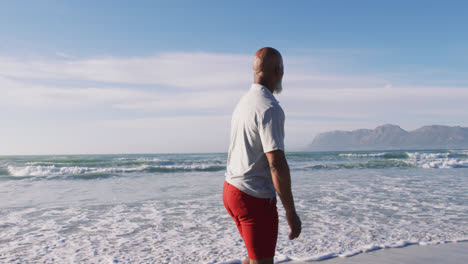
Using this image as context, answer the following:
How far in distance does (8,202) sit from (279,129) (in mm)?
9045

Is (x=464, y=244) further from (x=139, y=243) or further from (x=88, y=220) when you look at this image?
(x=88, y=220)

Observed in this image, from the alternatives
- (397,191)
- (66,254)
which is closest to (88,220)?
(66,254)

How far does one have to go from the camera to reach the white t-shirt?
76.0 inches

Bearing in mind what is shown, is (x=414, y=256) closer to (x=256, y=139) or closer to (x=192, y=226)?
(x=192, y=226)

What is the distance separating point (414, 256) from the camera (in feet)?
14.1

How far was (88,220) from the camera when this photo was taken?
6.42 metres

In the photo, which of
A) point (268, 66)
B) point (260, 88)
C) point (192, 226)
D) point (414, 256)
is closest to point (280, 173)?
point (260, 88)

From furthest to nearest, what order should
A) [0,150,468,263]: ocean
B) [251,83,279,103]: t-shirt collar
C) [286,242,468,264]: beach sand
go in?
[0,150,468,263]: ocean → [286,242,468,264]: beach sand → [251,83,279,103]: t-shirt collar

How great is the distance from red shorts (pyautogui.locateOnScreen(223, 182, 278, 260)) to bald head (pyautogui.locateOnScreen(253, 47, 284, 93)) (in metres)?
0.67

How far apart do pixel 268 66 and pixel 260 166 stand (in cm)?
60

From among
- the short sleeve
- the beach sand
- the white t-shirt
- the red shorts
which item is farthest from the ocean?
the short sleeve

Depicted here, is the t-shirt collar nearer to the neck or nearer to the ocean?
the neck

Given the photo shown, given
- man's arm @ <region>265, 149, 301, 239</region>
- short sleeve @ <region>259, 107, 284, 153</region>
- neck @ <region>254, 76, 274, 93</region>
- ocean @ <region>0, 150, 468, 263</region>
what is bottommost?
ocean @ <region>0, 150, 468, 263</region>

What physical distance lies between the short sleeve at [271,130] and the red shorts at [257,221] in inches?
12.8
